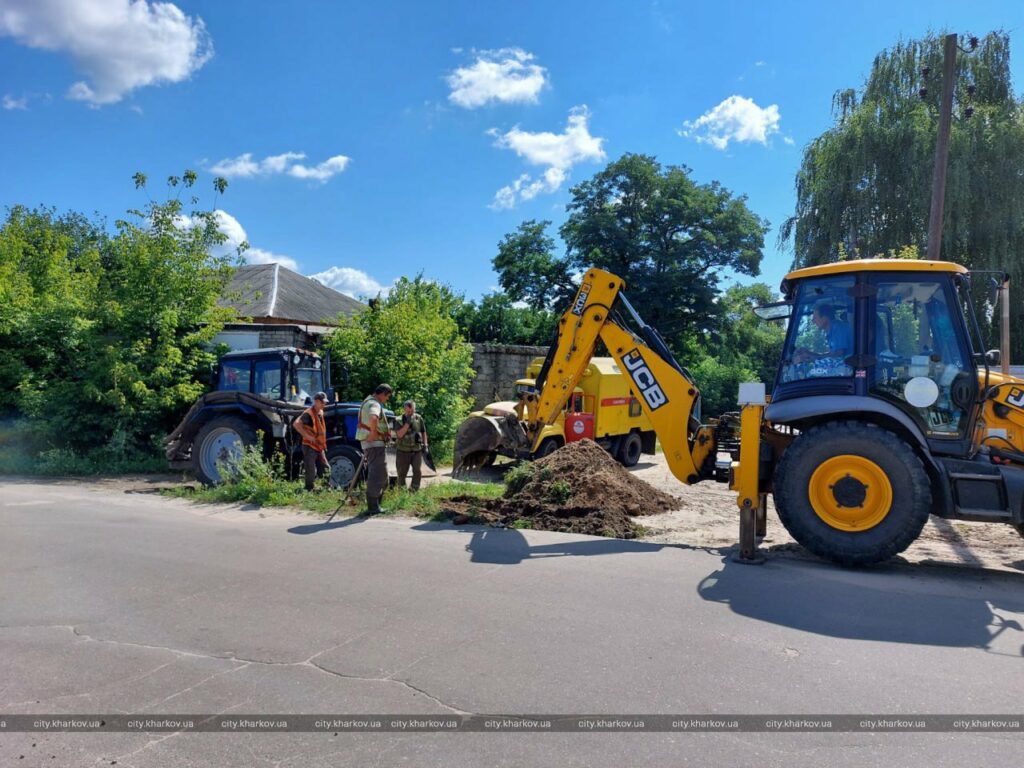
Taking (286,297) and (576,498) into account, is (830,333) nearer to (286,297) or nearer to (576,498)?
(576,498)

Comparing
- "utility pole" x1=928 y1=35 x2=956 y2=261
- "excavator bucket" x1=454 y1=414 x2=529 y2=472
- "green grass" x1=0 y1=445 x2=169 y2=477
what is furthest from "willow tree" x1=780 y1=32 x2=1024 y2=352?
"green grass" x1=0 y1=445 x2=169 y2=477

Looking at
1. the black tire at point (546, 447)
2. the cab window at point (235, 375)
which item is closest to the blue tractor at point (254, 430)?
the cab window at point (235, 375)

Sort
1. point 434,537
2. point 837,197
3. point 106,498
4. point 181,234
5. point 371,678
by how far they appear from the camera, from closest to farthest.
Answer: point 371,678 < point 434,537 < point 106,498 < point 181,234 < point 837,197

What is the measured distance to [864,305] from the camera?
6.63 metres

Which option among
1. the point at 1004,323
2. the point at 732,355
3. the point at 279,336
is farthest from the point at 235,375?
the point at 732,355

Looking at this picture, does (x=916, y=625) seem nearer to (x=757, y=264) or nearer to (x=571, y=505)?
(x=571, y=505)

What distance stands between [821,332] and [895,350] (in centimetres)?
68

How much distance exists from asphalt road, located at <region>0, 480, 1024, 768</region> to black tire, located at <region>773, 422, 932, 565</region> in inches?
11.0

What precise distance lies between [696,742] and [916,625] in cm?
257

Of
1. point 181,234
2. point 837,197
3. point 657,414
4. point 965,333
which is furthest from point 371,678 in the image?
point 837,197

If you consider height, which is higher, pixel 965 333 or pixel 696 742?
pixel 965 333

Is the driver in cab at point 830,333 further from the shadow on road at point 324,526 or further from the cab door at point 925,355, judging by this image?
the shadow on road at point 324,526

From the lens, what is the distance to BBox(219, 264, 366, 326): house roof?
87.6 ft

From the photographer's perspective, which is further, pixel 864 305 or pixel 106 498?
pixel 106 498
